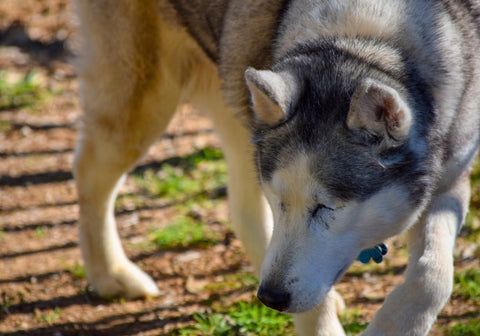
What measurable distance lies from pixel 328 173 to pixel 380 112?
295 mm

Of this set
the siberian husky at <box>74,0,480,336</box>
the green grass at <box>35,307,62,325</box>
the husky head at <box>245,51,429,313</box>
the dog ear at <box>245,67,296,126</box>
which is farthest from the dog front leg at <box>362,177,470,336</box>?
the green grass at <box>35,307,62,325</box>

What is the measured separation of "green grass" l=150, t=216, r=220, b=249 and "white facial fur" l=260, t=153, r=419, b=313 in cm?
211

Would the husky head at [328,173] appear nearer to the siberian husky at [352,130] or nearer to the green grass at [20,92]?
the siberian husky at [352,130]

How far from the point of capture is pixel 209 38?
13.4 feet

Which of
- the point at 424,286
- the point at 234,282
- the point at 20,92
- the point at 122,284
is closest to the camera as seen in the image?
the point at 424,286

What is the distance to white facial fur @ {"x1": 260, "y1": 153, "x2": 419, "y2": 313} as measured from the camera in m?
2.90

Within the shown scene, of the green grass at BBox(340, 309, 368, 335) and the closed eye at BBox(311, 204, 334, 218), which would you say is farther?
the green grass at BBox(340, 309, 368, 335)

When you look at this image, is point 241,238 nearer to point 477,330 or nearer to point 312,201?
point 477,330

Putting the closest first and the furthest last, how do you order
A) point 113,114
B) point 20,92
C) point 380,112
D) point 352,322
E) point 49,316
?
point 380,112
point 352,322
point 49,316
point 113,114
point 20,92

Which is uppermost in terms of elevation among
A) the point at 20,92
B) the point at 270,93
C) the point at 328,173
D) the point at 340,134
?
the point at 270,93

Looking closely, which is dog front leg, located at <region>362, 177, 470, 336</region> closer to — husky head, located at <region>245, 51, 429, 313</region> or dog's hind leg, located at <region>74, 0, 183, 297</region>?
husky head, located at <region>245, 51, 429, 313</region>

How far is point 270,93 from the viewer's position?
2.89 meters

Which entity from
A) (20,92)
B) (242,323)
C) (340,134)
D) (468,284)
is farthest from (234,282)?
(20,92)

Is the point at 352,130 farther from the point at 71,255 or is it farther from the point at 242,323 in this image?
the point at 71,255
